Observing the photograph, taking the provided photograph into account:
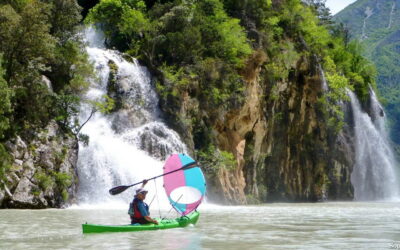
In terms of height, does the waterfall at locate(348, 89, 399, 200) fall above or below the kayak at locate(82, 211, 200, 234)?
above

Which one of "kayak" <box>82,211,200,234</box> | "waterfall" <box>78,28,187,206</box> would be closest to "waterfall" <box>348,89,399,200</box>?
"waterfall" <box>78,28,187,206</box>

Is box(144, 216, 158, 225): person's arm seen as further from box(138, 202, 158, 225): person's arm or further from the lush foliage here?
the lush foliage

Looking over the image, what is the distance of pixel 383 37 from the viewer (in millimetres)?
150375

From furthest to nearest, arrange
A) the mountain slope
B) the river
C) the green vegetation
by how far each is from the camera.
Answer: the mountain slope → the green vegetation → the river

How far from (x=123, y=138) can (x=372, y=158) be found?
3249 cm

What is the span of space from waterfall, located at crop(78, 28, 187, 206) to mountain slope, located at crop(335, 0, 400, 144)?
56827 mm

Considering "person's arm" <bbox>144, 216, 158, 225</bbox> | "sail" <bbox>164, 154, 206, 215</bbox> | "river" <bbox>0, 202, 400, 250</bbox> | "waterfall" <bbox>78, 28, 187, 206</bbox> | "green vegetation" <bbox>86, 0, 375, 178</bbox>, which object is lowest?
"river" <bbox>0, 202, 400, 250</bbox>

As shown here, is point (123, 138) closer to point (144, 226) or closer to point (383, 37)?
point (144, 226)

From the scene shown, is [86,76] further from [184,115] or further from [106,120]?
[184,115]

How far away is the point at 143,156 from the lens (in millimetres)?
28734

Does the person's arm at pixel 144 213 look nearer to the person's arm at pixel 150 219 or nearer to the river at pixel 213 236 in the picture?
the person's arm at pixel 150 219

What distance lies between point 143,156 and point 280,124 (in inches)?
726

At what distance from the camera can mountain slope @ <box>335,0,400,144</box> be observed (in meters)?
114

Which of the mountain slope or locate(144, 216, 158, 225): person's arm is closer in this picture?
locate(144, 216, 158, 225): person's arm
